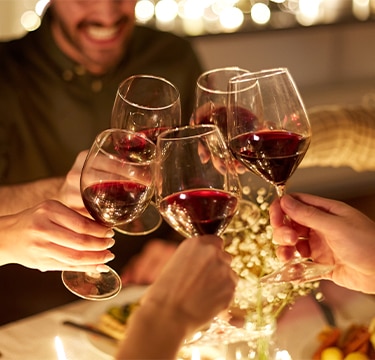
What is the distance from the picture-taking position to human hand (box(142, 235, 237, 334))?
844 mm

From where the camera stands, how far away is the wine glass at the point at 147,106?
139 cm

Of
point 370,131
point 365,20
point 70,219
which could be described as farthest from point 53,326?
point 365,20

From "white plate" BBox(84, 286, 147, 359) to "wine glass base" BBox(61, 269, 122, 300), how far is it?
0.26ft

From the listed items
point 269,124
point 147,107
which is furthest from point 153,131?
point 269,124

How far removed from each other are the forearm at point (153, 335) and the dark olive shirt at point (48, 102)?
6.08ft

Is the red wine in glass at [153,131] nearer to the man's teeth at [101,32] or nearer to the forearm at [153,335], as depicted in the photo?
the forearm at [153,335]

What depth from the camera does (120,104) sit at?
1.41m

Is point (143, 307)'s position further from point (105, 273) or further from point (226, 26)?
point (226, 26)

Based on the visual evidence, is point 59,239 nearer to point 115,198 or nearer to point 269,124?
point 115,198

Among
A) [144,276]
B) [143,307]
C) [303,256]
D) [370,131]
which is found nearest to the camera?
[143,307]

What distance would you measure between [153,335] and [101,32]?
199cm

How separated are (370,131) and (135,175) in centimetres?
100

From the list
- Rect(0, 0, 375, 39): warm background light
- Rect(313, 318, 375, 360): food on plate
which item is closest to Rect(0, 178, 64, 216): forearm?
Rect(313, 318, 375, 360): food on plate

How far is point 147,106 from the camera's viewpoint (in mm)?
1437
